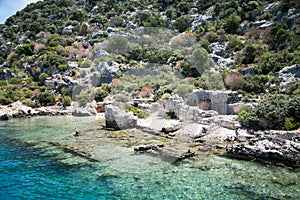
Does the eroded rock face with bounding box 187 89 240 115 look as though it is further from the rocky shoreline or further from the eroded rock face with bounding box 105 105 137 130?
the eroded rock face with bounding box 105 105 137 130

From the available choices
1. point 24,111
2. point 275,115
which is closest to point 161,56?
point 24,111

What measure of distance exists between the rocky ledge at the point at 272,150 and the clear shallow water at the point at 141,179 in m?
0.78

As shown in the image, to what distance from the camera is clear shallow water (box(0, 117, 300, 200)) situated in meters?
8.45

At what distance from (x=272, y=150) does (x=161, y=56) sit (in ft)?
82.2

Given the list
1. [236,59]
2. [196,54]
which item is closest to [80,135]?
[196,54]

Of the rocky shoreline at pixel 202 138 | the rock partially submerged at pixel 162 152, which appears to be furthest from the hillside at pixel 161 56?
the rock partially submerged at pixel 162 152

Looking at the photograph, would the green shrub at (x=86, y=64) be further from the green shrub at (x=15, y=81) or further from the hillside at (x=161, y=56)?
the green shrub at (x=15, y=81)

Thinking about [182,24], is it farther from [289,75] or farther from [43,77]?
[289,75]

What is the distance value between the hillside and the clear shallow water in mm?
5853

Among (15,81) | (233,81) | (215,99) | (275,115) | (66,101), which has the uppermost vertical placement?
(15,81)

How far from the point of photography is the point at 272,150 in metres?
11.3

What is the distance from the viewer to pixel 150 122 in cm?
1939

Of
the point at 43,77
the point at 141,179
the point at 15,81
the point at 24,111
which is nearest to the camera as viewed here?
the point at 141,179

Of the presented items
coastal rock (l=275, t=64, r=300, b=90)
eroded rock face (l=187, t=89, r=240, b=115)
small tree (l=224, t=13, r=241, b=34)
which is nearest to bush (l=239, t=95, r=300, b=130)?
eroded rock face (l=187, t=89, r=240, b=115)
